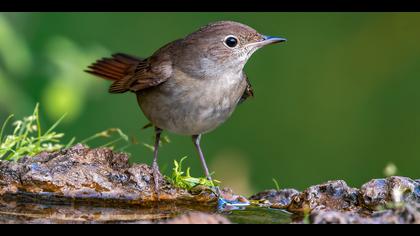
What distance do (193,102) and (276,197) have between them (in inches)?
38.7

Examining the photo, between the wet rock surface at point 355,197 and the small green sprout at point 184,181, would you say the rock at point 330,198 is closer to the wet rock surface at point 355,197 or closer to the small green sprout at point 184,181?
the wet rock surface at point 355,197

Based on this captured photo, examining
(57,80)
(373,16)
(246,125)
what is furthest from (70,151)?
(373,16)

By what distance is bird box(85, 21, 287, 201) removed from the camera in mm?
5914

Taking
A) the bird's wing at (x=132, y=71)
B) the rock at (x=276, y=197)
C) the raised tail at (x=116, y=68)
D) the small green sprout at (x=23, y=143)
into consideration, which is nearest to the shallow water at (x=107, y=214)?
the rock at (x=276, y=197)

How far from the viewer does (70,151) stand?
5.04 meters

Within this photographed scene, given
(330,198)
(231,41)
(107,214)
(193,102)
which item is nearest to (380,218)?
(330,198)

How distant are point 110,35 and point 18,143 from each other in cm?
352

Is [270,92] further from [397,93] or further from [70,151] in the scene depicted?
[70,151]

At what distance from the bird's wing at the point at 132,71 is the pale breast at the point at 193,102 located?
10 centimetres

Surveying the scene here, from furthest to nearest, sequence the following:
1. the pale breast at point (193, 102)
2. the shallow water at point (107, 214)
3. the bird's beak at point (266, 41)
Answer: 1. the bird's beak at point (266, 41)
2. the pale breast at point (193, 102)
3. the shallow water at point (107, 214)

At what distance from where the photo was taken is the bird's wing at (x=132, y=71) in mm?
6123
